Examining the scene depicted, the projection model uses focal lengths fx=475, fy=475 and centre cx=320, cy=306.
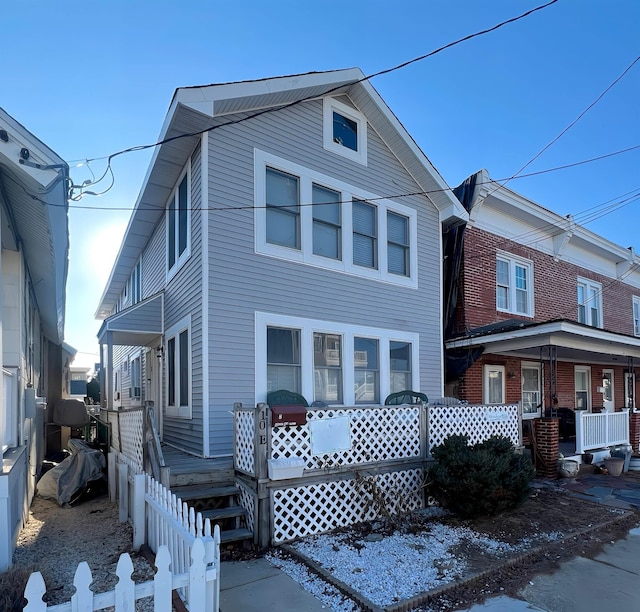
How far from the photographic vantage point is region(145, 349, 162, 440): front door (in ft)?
34.2

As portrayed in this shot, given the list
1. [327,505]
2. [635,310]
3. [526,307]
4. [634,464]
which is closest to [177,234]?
[327,505]

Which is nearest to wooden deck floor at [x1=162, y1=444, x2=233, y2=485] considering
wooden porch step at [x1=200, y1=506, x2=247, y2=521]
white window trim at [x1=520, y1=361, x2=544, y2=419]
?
wooden porch step at [x1=200, y1=506, x2=247, y2=521]

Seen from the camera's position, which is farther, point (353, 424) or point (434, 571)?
point (353, 424)

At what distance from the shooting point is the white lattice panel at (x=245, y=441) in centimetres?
618

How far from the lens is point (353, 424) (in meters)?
6.84

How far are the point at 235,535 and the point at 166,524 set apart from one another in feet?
5.10

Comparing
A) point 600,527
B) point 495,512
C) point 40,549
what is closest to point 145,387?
point 40,549

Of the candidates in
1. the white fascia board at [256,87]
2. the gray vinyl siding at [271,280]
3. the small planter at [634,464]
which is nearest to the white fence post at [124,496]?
the gray vinyl siding at [271,280]

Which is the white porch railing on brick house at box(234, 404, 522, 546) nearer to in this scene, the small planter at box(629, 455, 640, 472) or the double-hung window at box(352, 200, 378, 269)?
the double-hung window at box(352, 200, 378, 269)

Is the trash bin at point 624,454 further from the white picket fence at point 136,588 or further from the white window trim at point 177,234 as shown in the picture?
the white picket fence at point 136,588

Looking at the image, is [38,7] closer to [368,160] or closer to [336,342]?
[368,160]

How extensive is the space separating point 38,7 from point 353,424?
787cm

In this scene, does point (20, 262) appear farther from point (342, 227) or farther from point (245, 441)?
point (342, 227)

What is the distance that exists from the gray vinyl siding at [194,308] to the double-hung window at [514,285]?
8.30m
